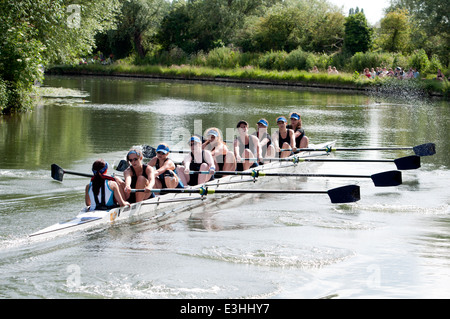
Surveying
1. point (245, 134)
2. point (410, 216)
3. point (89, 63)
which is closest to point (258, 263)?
point (410, 216)

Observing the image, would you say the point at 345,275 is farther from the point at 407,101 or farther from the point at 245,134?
the point at 407,101

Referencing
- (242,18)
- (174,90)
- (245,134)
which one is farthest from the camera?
(242,18)

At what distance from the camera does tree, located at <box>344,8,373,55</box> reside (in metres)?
50.5

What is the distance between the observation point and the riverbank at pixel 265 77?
40000 millimetres

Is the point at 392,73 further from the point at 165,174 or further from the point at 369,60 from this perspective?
the point at 165,174

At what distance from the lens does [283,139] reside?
1548 centimetres

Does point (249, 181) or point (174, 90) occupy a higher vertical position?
point (174, 90)

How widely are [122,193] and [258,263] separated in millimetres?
3005

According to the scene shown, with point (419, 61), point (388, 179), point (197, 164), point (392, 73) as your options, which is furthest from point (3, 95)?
point (419, 61)

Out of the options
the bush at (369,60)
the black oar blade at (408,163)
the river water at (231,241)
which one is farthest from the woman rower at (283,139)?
the bush at (369,60)

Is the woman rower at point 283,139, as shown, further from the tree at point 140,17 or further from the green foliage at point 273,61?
the tree at point 140,17

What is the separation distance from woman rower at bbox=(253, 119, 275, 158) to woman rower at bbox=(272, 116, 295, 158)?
0.31 metres

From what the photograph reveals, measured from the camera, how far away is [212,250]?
898cm

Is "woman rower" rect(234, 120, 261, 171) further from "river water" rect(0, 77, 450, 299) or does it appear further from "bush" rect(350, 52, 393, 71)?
"bush" rect(350, 52, 393, 71)
